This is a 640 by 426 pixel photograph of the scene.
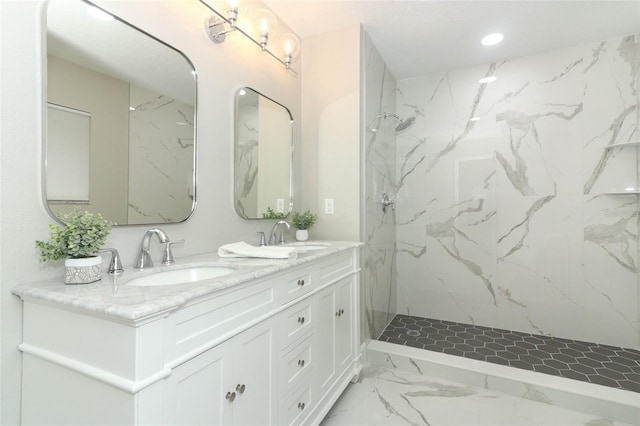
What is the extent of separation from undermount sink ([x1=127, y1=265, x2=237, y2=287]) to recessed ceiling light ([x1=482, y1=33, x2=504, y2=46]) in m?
2.60

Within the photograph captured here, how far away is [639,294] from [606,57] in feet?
6.20

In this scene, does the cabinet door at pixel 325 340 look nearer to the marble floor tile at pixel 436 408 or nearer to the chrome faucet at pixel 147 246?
the marble floor tile at pixel 436 408

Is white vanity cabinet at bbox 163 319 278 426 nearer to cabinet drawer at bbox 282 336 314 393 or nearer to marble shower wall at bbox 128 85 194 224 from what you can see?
cabinet drawer at bbox 282 336 314 393

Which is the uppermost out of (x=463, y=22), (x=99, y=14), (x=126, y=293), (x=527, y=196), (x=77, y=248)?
(x=463, y=22)

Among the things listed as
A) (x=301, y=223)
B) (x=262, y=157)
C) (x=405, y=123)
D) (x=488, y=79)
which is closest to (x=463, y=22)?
(x=488, y=79)

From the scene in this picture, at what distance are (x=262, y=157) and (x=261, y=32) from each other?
753mm

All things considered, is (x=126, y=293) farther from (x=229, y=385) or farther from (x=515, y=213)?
(x=515, y=213)

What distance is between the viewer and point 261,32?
6.13ft

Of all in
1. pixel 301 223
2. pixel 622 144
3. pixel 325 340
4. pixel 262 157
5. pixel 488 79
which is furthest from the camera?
pixel 488 79

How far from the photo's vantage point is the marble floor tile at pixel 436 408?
5.55 ft

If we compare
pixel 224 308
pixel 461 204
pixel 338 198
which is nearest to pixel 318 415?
pixel 224 308

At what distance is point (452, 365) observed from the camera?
2086mm

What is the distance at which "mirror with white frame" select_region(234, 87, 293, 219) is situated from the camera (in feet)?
5.94

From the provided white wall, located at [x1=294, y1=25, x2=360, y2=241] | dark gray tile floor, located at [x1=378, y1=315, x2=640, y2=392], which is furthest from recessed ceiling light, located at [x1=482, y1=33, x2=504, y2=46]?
dark gray tile floor, located at [x1=378, y1=315, x2=640, y2=392]
